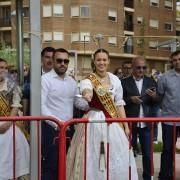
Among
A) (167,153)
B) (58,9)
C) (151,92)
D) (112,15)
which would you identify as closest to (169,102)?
(151,92)

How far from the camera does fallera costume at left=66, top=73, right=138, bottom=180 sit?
5.08 metres

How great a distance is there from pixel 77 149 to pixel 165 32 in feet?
168

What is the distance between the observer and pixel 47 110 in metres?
5.32

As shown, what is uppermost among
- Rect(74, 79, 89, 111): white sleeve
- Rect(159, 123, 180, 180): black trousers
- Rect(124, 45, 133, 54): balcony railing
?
Rect(124, 45, 133, 54): balcony railing

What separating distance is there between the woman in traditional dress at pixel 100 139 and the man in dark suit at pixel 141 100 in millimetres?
987

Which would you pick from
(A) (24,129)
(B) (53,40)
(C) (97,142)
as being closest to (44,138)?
(A) (24,129)

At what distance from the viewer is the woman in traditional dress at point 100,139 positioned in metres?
5.08

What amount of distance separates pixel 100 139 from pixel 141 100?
4.80ft

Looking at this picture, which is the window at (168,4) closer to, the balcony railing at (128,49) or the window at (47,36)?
the balcony railing at (128,49)

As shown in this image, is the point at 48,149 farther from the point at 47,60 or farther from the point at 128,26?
the point at 128,26

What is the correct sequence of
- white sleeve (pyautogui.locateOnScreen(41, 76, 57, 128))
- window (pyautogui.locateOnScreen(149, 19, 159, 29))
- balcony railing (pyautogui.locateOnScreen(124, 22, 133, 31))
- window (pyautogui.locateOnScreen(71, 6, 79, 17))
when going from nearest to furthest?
white sleeve (pyautogui.locateOnScreen(41, 76, 57, 128))
window (pyautogui.locateOnScreen(71, 6, 79, 17))
balcony railing (pyautogui.locateOnScreen(124, 22, 133, 31))
window (pyautogui.locateOnScreen(149, 19, 159, 29))

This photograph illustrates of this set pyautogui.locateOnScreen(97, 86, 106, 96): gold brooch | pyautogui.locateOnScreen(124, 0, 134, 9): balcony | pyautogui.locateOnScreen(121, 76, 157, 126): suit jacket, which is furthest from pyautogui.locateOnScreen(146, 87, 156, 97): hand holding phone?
pyautogui.locateOnScreen(124, 0, 134, 9): balcony

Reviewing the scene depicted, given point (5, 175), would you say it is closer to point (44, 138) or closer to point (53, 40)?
point (44, 138)

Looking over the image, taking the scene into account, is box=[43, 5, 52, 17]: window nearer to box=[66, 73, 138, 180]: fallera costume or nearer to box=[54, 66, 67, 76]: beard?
box=[54, 66, 67, 76]: beard
